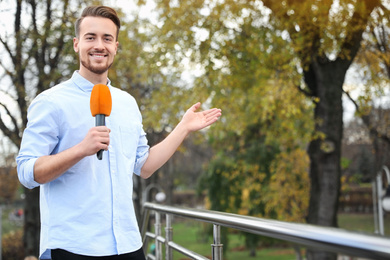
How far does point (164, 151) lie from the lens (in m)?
2.56

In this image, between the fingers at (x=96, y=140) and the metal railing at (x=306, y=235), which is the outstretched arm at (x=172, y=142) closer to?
the metal railing at (x=306, y=235)

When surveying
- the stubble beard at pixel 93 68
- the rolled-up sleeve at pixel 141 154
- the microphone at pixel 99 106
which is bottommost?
the rolled-up sleeve at pixel 141 154

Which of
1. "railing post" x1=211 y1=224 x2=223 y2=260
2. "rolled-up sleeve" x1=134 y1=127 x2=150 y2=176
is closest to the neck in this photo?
"rolled-up sleeve" x1=134 y1=127 x2=150 y2=176

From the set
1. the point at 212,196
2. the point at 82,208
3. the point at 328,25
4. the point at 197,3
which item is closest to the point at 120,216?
the point at 82,208

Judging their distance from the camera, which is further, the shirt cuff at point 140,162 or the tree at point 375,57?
the tree at point 375,57

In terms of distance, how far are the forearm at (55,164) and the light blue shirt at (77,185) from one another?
39 mm

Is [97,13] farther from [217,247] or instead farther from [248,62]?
[248,62]

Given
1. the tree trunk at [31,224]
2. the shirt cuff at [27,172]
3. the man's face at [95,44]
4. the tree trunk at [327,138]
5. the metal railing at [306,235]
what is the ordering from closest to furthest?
the metal railing at [306,235] < the shirt cuff at [27,172] < the man's face at [95,44] < the tree trunk at [327,138] < the tree trunk at [31,224]

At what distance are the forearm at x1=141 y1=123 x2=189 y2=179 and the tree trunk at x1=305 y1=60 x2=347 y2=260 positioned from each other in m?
9.12

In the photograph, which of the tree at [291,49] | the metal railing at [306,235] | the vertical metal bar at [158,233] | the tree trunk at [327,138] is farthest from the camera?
the tree trunk at [327,138]

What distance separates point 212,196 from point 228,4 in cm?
1398

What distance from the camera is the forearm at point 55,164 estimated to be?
1.96 metres

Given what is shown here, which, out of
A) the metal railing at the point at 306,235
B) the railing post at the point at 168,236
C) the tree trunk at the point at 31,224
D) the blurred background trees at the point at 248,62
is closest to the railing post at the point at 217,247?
the metal railing at the point at 306,235

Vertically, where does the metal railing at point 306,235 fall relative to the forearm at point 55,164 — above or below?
below
